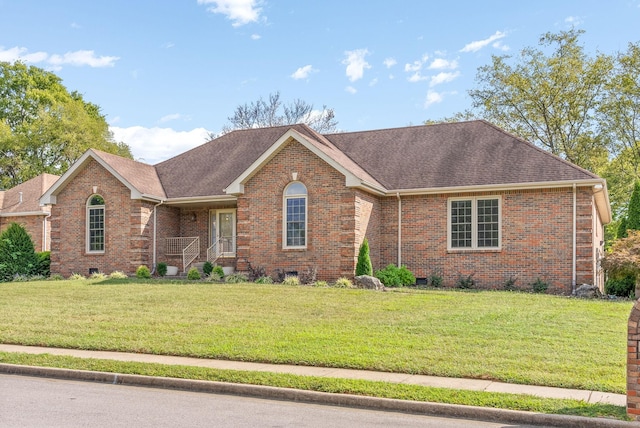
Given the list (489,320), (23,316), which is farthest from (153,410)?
(23,316)

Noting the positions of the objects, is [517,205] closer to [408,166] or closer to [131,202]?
[408,166]

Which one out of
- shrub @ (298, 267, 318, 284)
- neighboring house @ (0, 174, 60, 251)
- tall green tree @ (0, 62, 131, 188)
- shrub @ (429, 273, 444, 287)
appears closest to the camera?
shrub @ (298, 267, 318, 284)

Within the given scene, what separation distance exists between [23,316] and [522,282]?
51.6 ft

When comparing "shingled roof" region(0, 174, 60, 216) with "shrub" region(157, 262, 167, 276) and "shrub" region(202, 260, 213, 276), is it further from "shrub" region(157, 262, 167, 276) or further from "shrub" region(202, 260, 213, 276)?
"shrub" region(202, 260, 213, 276)

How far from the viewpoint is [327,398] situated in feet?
30.1

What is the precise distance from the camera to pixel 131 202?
26.3 metres

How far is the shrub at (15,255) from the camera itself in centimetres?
2709

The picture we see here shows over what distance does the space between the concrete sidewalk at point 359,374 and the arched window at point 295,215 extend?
37.1 feet

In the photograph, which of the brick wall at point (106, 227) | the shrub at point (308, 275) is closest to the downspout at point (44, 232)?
the brick wall at point (106, 227)

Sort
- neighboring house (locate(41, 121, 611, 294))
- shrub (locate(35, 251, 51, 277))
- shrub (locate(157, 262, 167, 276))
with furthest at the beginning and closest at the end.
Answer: shrub (locate(35, 251, 51, 277)) → shrub (locate(157, 262, 167, 276)) → neighboring house (locate(41, 121, 611, 294))

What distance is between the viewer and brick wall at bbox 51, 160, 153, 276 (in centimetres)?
2622

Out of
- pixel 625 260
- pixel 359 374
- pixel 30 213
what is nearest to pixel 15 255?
pixel 30 213

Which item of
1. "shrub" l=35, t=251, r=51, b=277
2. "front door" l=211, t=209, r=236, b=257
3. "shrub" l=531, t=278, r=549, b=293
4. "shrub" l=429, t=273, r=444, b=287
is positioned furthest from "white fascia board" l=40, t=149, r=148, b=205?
"shrub" l=531, t=278, r=549, b=293

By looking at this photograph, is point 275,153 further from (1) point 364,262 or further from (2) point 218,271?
(1) point 364,262
